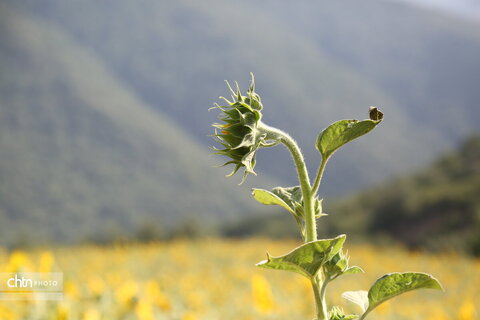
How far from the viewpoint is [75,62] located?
53.1 meters

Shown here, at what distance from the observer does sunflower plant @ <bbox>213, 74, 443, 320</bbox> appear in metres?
0.60

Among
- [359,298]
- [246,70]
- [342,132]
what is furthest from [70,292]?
[246,70]

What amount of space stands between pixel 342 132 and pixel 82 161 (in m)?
36.8

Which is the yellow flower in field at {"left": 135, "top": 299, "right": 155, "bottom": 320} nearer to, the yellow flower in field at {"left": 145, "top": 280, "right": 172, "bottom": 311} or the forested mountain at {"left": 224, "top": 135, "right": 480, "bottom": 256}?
the yellow flower in field at {"left": 145, "top": 280, "right": 172, "bottom": 311}

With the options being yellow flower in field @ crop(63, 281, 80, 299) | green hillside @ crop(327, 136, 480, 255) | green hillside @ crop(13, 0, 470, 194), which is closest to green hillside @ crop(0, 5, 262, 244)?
green hillside @ crop(13, 0, 470, 194)

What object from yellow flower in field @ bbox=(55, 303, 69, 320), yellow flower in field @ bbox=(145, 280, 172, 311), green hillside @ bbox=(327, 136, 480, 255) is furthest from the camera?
green hillside @ bbox=(327, 136, 480, 255)

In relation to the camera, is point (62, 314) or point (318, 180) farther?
point (62, 314)

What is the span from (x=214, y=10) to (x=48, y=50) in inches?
1364

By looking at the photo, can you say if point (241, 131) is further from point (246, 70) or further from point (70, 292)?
point (246, 70)

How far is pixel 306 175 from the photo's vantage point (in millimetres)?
645

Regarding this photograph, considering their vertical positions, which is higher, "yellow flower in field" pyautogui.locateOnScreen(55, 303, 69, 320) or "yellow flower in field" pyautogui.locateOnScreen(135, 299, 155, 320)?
"yellow flower in field" pyautogui.locateOnScreen(135, 299, 155, 320)

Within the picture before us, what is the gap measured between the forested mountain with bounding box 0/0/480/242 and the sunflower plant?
1297 cm

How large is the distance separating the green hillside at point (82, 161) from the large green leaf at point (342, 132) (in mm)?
25277

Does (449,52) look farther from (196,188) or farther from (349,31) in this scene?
(196,188)
